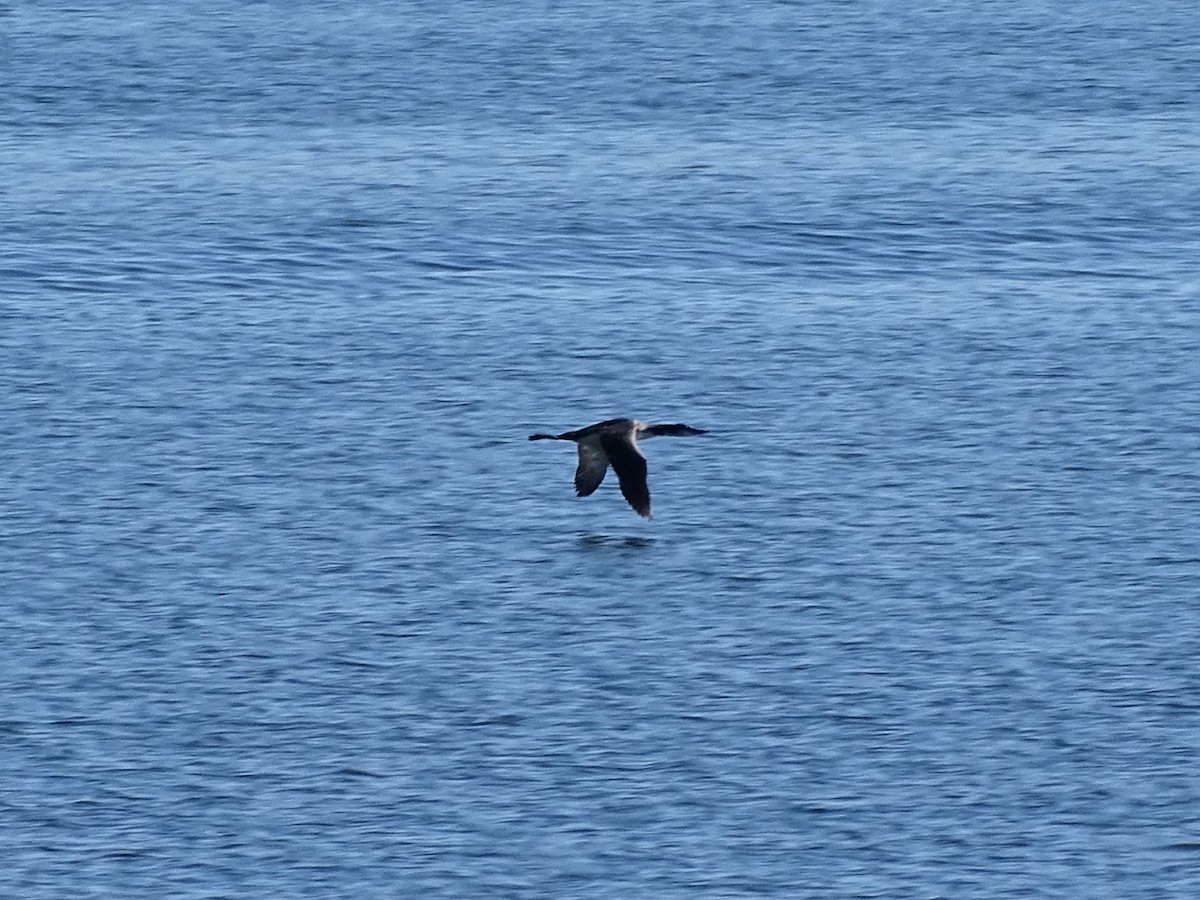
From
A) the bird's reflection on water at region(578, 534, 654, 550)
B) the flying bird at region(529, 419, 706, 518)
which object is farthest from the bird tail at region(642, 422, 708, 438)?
the bird's reflection on water at region(578, 534, 654, 550)

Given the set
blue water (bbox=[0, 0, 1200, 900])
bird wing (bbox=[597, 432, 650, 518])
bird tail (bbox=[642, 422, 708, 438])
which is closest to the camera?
blue water (bbox=[0, 0, 1200, 900])

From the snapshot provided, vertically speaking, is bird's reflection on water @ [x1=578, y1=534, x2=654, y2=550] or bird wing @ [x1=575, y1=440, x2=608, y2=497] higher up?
bird wing @ [x1=575, y1=440, x2=608, y2=497]

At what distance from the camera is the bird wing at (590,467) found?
20031 mm

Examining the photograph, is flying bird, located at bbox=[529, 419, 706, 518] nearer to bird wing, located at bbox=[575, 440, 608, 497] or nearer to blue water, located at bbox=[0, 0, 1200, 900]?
bird wing, located at bbox=[575, 440, 608, 497]

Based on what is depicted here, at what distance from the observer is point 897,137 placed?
35.8 metres

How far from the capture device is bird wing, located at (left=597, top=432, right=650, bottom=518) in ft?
63.5

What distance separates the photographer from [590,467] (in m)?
20.1

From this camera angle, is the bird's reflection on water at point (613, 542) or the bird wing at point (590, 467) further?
the bird wing at point (590, 467)

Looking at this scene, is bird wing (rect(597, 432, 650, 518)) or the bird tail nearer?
bird wing (rect(597, 432, 650, 518))

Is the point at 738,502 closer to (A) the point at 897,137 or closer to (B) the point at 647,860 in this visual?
(B) the point at 647,860

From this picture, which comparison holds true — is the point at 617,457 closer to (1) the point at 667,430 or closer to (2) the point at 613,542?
(2) the point at 613,542

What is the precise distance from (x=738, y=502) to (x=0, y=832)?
8137 mm

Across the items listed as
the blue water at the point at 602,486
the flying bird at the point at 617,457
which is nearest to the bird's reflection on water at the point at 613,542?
the blue water at the point at 602,486

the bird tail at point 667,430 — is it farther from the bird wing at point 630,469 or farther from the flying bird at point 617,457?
the bird wing at point 630,469
